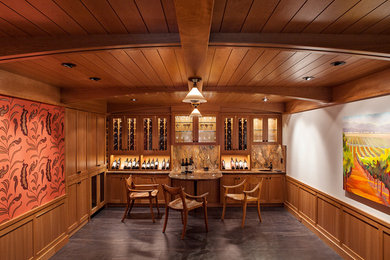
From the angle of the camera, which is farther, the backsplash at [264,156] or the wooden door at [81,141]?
the backsplash at [264,156]

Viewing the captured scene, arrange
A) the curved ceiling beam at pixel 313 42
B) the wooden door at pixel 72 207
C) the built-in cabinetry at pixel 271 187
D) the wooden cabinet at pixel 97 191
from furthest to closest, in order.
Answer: the built-in cabinetry at pixel 271 187
the wooden cabinet at pixel 97 191
the wooden door at pixel 72 207
the curved ceiling beam at pixel 313 42

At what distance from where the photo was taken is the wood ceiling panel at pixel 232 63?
201 centimetres

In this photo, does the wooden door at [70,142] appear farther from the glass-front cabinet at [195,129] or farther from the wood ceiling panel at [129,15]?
the wood ceiling panel at [129,15]

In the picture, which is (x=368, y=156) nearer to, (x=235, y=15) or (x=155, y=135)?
(x=235, y=15)

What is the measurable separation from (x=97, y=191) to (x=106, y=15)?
4.73m

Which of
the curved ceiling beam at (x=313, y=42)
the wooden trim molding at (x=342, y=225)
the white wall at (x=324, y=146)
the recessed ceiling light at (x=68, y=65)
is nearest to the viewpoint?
the curved ceiling beam at (x=313, y=42)

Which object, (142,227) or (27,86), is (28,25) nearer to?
(27,86)

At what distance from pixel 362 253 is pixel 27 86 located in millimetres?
5236

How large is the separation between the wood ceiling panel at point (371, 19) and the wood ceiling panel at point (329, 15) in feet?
0.61

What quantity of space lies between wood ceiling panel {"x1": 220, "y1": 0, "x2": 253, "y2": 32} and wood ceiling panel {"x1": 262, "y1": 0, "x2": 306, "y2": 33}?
7.5 inches

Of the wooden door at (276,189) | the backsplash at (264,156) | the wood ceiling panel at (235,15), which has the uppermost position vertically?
the wood ceiling panel at (235,15)

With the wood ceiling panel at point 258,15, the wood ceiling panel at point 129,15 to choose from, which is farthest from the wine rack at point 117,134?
the wood ceiling panel at point 258,15

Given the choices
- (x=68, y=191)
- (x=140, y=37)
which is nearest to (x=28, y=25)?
(x=140, y=37)

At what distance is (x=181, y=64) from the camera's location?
2396 millimetres
